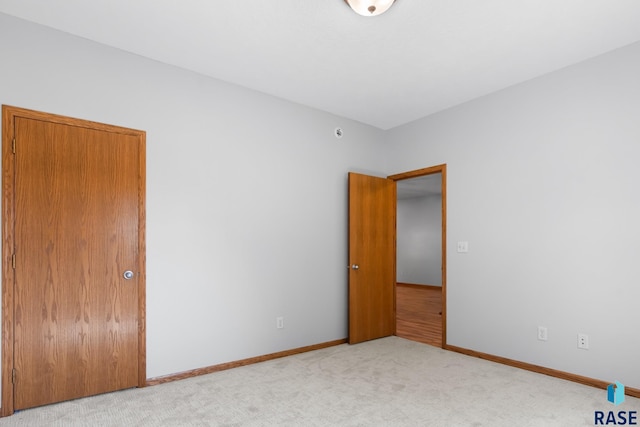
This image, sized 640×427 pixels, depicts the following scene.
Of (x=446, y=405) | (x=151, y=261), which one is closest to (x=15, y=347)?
(x=151, y=261)

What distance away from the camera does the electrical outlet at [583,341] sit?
A: 9.73ft

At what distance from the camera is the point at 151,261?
2975 mm

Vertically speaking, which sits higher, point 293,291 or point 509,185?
point 509,185

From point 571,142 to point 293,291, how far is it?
298 cm

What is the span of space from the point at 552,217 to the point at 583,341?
3.49ft

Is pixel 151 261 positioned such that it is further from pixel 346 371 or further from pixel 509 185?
pixel 509 185

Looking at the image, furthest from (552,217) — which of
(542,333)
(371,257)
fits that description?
(371,257)

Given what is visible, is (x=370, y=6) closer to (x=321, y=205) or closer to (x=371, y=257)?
(x=321, y=205)

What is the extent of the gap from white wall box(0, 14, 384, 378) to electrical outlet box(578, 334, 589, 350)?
2316mm

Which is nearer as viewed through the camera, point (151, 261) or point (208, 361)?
point (151, 261)

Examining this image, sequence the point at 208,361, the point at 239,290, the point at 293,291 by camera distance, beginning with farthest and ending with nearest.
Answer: the point at 293,291 < the point at 239,290 < the point at 208,361

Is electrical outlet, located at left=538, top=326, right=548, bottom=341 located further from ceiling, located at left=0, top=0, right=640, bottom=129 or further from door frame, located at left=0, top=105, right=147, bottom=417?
door frame, located at left=0, top=105, right=147, bottom=417

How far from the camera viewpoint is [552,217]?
3225 millimetres

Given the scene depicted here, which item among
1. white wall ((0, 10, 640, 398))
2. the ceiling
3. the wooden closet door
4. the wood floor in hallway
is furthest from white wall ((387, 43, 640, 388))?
A: the wooden closet door
